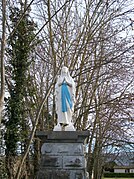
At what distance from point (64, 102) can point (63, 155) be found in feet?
4.19

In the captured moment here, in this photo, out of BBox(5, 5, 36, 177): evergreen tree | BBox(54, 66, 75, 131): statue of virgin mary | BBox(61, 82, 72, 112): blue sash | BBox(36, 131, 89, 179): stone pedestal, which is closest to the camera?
BBox(36, 131, 89, 179): stone pedestal

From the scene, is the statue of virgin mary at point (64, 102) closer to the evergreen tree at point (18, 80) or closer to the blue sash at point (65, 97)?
the blue sash at point (65, 97)

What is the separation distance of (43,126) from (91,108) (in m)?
2.34

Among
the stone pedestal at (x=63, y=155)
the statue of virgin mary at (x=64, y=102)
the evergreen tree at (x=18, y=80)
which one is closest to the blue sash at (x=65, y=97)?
the statue of virgin mary at (x=64, y=102)

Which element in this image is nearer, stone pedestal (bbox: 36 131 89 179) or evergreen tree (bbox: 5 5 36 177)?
stone pedestal (bbox: 36 131 89 179)

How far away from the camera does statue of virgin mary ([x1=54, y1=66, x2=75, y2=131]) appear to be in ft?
28.8

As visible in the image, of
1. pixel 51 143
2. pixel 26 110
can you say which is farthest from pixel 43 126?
pixel 51 143

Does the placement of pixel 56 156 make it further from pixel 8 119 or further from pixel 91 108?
pixel 91 108

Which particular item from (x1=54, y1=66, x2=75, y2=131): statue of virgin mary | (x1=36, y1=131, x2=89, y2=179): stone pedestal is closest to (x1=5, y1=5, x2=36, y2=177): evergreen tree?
(x1=54, y1=66, x2=75, y2=131): statue of virgin mary

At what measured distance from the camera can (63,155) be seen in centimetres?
830

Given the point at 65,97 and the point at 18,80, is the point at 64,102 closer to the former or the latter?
the point at 65,97

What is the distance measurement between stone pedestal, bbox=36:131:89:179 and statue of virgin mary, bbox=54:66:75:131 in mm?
428

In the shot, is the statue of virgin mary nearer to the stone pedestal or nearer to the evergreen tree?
the stone pedestal

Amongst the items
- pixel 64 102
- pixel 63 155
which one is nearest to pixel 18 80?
pixel 64 102
